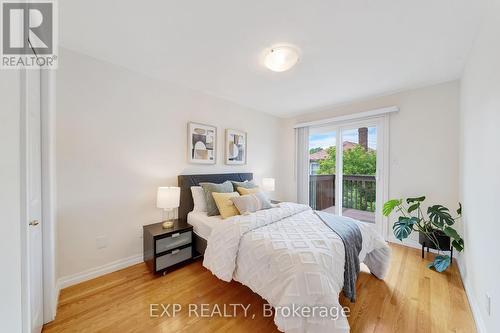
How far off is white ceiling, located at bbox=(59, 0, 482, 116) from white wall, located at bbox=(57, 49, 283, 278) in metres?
0.27

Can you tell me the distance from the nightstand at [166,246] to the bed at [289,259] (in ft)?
0.46

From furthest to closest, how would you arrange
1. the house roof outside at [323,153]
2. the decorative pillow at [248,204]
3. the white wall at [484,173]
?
the house roof outside at [323,153] < the decorative pillow at [248,204] < the white wall at [484,173]

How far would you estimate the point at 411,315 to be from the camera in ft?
5.30

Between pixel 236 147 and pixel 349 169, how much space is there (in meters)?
2.17

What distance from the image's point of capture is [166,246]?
222 centimetres

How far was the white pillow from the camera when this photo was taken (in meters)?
2.67

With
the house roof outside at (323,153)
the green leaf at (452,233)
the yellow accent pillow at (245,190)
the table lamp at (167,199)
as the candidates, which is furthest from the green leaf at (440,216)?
the table lamp at (167,199)

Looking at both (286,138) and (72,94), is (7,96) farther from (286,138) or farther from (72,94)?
(286,138)

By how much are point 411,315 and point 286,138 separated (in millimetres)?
3495

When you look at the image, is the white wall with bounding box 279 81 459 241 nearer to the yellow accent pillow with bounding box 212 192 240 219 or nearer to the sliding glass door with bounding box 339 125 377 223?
the sliding glass door with bounding box 339 125 377 223

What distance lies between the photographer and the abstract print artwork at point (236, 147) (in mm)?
3391

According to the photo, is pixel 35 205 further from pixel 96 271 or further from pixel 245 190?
pixel 245 190

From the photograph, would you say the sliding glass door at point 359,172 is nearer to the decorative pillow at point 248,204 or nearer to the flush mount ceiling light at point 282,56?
the decorative pillow at point 248,204

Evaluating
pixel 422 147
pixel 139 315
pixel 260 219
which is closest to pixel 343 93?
pixel 422 147
